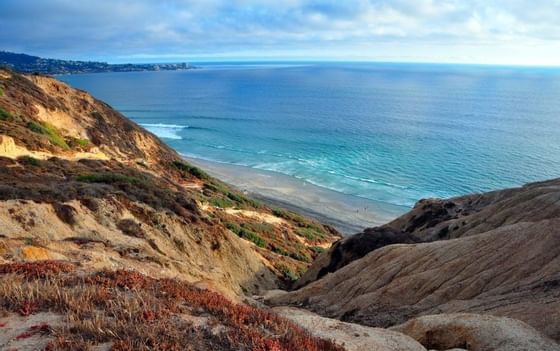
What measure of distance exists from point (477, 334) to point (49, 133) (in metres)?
43.3

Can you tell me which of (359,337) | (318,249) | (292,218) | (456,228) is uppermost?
(359,337)

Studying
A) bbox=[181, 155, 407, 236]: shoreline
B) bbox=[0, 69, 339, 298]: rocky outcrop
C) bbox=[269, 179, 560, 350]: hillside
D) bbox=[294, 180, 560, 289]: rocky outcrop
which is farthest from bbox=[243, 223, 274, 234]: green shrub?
bbox=[181, 155, 407, 236]: shoreline

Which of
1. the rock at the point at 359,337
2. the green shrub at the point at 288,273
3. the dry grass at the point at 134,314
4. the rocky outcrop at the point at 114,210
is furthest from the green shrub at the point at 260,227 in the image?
the dry grass at the point at 134,314

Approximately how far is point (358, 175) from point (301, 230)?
37682 mm

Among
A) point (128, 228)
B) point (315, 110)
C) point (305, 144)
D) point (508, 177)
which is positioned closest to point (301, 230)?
point (128, 228)

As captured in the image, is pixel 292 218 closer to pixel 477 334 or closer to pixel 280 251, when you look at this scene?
pixel 280 251

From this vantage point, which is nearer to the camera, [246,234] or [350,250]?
[350,250]

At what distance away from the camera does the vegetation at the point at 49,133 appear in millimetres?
42737

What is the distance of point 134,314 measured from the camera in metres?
10.5

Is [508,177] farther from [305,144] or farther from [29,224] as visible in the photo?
[29,224]

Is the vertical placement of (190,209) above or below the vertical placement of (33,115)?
below

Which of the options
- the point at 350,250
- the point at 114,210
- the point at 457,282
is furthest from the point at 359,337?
the point at 350,250

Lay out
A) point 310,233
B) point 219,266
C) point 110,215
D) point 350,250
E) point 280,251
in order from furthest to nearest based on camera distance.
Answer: point 310,233 → point 280,251 → point 350,250 → point 219,266 → point 110,215

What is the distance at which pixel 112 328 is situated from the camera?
31.5 feet
